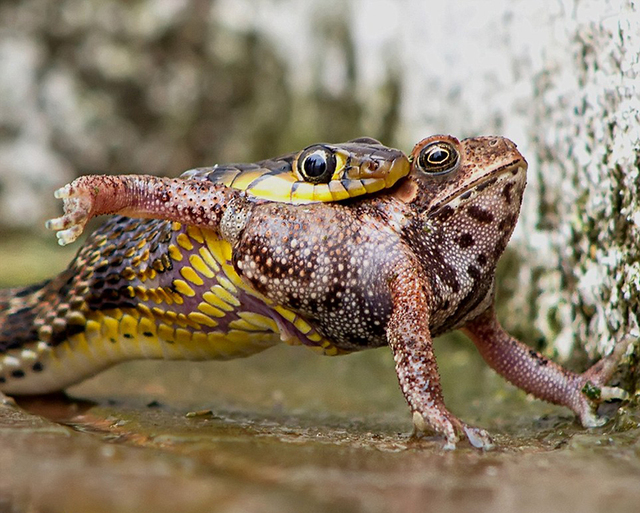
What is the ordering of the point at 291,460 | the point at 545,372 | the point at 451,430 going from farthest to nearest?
1. the point at 545,372
2. the point at 451,430
3. the point at 291,460

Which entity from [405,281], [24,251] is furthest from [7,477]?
[24,251]

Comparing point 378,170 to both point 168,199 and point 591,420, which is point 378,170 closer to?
point 168,199

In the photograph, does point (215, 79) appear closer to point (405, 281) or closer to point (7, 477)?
point (405, 281)

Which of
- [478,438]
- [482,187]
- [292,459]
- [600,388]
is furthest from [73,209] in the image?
[600,388]

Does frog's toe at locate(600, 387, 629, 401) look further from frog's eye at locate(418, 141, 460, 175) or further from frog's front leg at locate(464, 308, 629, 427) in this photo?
frog's eye at locate(418, 141, 460, 175)

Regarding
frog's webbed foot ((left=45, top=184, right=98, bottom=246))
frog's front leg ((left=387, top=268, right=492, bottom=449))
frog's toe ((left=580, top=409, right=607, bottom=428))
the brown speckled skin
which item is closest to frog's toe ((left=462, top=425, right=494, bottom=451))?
frog's front leg ((left=387, top=268, right=492, bottom=449))
